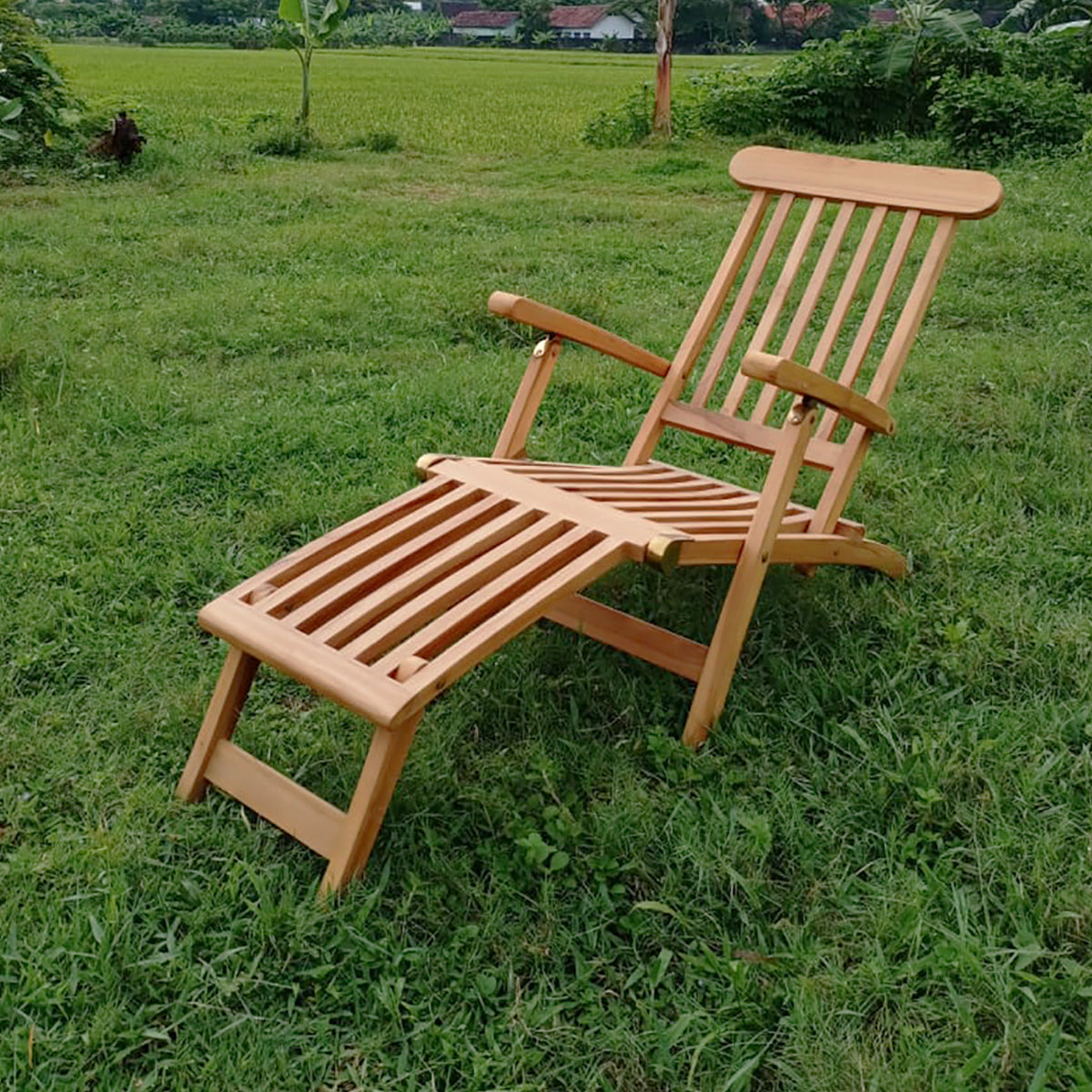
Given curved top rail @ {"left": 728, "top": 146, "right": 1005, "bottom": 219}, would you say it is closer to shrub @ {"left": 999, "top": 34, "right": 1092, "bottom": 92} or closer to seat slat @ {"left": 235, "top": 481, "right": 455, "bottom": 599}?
seat slat @ {"left": 235, "top": 481, "right": 455, "bottom": 599}

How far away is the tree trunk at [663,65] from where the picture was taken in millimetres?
10734

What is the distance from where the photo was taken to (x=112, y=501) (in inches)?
139

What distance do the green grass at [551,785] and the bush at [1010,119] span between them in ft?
15.8

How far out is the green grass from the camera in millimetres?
1798

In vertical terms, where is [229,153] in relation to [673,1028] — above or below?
below

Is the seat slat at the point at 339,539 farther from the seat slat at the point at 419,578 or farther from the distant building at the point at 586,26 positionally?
the distant building at the point at 586,26

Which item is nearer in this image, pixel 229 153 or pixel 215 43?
pixel 229 153

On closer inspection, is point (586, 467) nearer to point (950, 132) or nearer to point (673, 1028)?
point (673, 1028)

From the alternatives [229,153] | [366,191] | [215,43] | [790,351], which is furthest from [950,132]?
[215,43]

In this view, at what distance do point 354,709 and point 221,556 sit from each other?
1.40 meters

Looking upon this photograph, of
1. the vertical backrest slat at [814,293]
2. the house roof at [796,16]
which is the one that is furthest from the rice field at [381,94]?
the vertical backrest slat at [814,293]

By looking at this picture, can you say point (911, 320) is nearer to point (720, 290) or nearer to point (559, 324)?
point (720, 290)

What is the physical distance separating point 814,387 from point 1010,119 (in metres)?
7.87

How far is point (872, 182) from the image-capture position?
10.0ft
